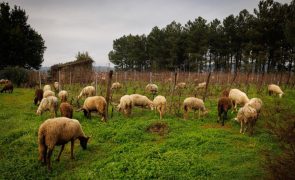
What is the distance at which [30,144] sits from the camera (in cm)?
1414

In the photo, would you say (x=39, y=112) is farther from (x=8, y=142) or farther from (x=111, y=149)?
(x=111, y=149)

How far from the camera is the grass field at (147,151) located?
11.0m

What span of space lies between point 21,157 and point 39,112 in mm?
7394

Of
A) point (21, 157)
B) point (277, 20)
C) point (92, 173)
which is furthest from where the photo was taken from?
point (277, 20)

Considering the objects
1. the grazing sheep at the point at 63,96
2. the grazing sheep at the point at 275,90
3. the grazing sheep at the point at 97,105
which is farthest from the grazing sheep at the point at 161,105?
the grazing sheep at the point at 275,90

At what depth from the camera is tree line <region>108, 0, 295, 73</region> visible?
4738cm

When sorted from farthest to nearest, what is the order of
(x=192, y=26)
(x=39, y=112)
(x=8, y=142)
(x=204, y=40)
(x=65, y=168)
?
(x=192, y=26)
(x=204, y=40)
(x=39, y=112)
(x=8, y=142)
(x=65, y=168)

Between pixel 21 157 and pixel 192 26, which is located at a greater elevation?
pixel 192 26

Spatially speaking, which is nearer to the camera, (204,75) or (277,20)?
(204,75)

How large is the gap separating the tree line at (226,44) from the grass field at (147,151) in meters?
24.0

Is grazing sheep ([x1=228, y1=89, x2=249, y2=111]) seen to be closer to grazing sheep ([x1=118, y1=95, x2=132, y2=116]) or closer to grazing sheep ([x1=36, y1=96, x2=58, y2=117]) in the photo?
grazing sheep ([x1=118, y1=95, x2=132, y2=116])

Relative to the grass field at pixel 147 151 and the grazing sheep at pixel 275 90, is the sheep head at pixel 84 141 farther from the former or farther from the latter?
the grazing sheep at pixel 275 90

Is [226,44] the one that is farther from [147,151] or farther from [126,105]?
[147,151]

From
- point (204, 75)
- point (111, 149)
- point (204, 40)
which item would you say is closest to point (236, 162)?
point (111, 149)
